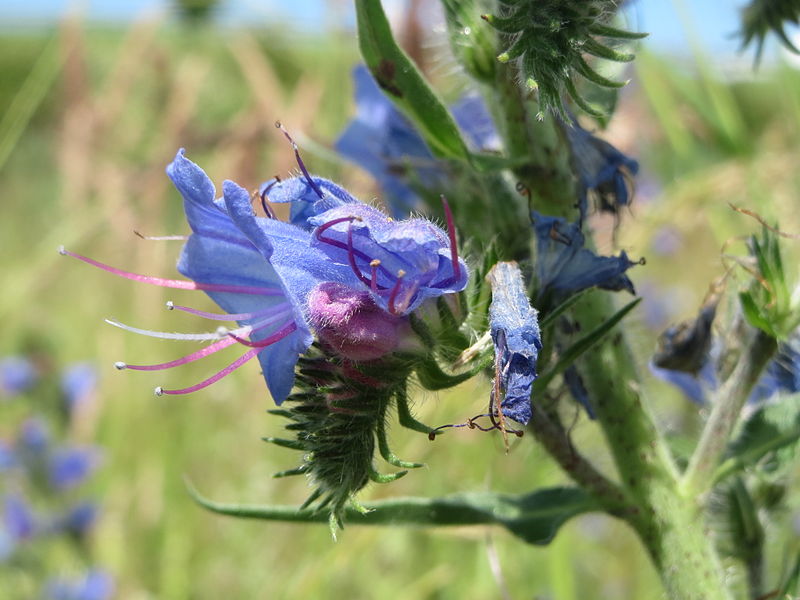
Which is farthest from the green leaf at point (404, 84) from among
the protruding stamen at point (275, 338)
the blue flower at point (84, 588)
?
the blue flower at point (84, 588)

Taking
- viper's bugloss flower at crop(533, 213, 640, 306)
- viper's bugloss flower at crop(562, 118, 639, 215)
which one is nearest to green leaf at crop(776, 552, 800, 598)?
viper's bugloss flower at crop(533, 213, 640, 306)

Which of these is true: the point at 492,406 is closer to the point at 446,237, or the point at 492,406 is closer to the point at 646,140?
the point at 446,237

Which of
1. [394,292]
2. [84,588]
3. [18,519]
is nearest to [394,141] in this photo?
[394,292]

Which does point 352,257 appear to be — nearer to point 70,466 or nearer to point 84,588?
point 84,588

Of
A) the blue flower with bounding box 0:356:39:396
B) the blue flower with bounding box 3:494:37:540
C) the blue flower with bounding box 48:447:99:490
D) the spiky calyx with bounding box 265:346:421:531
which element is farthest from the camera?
the blue flower with bounding box 0:356:39:396

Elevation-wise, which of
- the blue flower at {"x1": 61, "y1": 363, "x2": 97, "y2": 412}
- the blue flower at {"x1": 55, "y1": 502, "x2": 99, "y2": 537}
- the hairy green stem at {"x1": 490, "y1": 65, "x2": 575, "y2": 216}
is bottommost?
the blue flower at {"x1": 55, "y1": 502, "x2": 99, "y2": 537}

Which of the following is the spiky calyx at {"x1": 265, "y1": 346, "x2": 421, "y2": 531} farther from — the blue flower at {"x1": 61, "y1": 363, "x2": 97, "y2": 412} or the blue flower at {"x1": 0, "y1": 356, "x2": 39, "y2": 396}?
the blue flower at {"x1": 0, "y1": 356, "x2": 39, "y2": 396}

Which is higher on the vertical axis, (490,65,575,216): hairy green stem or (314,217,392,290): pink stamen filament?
(490,65,575,216): hairy green stem
